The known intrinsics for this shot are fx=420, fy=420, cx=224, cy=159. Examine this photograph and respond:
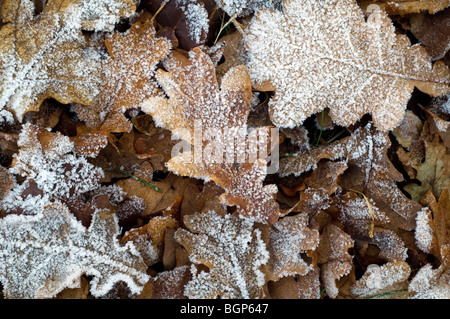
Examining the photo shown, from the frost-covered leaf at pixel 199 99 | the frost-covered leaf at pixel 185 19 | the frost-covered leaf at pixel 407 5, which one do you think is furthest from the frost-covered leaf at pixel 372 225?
the frost-covered leaf at pixel 185 19

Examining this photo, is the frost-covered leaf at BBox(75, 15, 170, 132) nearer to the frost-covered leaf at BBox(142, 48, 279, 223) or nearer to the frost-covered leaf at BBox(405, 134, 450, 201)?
the frost-covered leaf at BBox(142, 48, 279, 223)

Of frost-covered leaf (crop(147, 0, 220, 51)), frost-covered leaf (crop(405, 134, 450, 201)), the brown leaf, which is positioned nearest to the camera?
the brown leaf

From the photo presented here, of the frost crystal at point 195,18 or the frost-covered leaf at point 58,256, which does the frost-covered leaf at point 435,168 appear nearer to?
the frost crystal at point 195,18

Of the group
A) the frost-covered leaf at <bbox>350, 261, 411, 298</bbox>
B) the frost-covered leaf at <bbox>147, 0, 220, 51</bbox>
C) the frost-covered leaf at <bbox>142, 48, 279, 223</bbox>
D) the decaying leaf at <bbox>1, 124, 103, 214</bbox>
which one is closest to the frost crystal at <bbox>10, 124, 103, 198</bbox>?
the decaying leaf at <bbox>1, 124, 103, 214</bbox>

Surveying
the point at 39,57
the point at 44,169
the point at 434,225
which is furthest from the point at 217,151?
the point at 434,225

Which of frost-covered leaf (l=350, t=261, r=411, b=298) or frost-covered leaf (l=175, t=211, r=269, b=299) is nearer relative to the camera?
frost-covered leaf (l=175, t=211, r=269, b=299)
